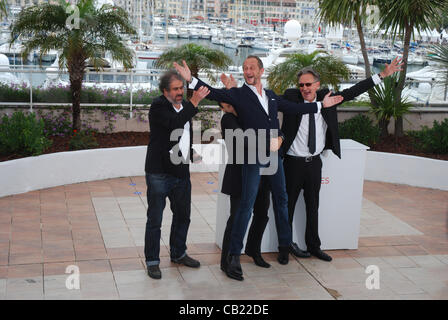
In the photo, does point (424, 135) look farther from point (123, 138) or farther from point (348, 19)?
point (123, 138)

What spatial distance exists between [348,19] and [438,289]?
5.96 m

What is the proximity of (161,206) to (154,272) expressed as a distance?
57 centimetres

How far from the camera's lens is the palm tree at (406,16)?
9.44 m

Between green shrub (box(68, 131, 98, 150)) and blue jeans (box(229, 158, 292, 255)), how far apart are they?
407cm

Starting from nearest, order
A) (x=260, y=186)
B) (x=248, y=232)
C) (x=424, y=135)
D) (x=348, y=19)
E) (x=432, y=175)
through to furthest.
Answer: (x=260, y=186) < (x=248, y=232) < (x=432, y=175) < (x=424, y=135) < (x=348, y=19)

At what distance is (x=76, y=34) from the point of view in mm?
8688

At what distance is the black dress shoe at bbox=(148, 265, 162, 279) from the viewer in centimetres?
501

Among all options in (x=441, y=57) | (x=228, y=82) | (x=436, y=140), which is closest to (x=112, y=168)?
(x=228, y=82)

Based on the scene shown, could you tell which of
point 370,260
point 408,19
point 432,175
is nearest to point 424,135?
point 432,175

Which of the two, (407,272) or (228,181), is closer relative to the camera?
(228,181)

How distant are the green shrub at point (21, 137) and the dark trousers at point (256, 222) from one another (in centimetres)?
365

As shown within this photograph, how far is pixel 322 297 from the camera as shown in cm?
480

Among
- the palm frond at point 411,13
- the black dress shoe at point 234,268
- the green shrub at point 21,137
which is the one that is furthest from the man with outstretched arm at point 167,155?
the palm frond at point 411,13

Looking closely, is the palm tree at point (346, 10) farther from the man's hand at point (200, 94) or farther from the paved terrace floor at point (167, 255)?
the man's hand at point (200, 94)
